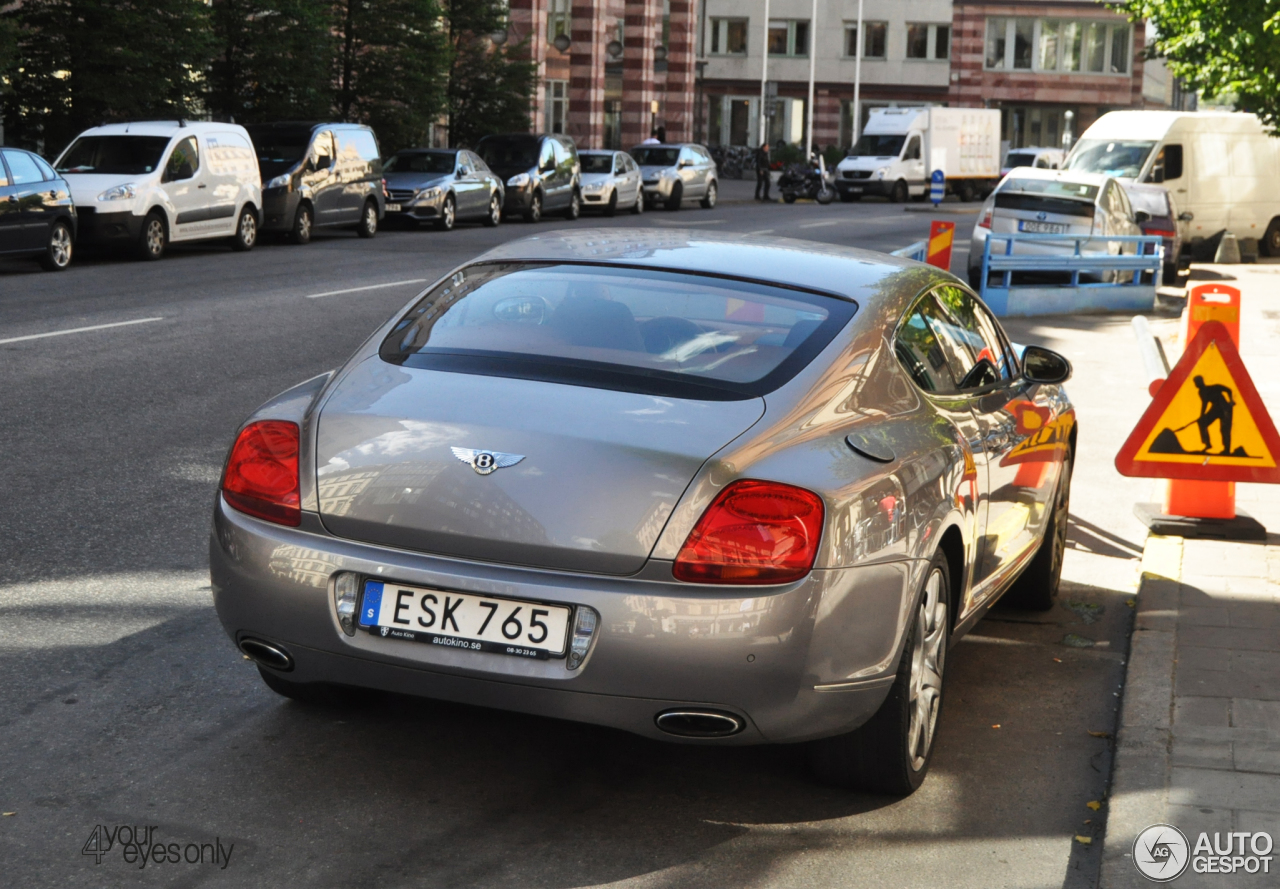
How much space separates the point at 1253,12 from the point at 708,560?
22773mm

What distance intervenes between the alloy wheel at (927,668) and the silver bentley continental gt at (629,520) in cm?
1

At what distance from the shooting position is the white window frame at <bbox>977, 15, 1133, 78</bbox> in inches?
3083

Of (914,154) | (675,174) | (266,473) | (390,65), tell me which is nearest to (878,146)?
(914,154)

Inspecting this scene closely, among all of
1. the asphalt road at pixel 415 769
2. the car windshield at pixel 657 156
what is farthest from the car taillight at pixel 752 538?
the car windshield at pixel 657 156

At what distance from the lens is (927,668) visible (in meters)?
4.46

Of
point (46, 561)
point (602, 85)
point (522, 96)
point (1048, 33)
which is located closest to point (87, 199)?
point (46, 561)

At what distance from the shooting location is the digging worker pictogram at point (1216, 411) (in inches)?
286

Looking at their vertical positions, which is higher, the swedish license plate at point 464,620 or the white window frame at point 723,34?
the white window frame at point 723,34

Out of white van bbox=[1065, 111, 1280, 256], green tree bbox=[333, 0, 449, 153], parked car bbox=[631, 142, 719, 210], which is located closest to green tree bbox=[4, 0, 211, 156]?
green tree bbox=[333, 0, 449, 153]

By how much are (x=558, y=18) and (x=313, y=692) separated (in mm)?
51400

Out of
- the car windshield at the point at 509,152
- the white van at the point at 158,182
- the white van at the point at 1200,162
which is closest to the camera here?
the white van at the point at 158,182

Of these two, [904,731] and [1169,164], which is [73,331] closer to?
[904,731]

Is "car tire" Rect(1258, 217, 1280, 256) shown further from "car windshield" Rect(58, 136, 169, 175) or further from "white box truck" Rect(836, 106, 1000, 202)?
"white box truck" Rect(836, 106, 1000, 202)

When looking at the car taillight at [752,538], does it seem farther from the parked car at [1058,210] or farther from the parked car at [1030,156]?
the parked car at [1030,156]
